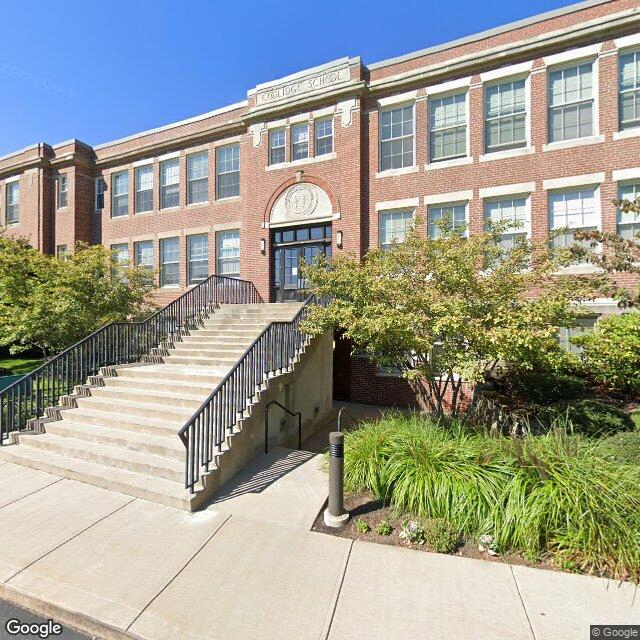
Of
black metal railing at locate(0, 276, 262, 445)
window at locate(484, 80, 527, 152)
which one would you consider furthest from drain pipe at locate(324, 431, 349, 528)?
window at locate(484, 80, 527, 152)

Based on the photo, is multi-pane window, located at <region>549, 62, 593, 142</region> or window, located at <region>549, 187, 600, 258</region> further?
multi-pane window, located at <region>549, 62, 593, 142</region>

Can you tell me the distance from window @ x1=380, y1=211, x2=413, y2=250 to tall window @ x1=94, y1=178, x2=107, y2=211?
1357 centimetres

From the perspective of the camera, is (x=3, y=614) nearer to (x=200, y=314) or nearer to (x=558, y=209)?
(x=200, y=314)

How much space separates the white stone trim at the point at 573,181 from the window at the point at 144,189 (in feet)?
49.1

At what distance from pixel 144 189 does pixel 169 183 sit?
1401 mm

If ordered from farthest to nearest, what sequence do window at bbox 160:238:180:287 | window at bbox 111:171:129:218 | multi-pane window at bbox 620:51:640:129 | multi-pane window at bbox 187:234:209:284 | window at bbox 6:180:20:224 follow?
window at bbox 6:180:20:224, window at bbox 111:171:129:218, window at bbox 160:238:180:287, multi-pane window at bbox 187:234:209:284, multi-pane window at bbox 620:51:640:129

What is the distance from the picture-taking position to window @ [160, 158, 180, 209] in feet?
50.6

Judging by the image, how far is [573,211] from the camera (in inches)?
390

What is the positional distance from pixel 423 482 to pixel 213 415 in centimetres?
306

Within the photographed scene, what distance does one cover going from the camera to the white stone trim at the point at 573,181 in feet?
31.3

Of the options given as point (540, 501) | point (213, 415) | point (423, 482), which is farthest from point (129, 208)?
point (540, 501)

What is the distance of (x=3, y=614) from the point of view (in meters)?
3.13

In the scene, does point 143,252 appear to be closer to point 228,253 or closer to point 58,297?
point 228,253

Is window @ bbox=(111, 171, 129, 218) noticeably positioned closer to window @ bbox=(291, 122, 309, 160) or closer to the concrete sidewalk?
window @ bbox=(291, 122, 309, 160)
